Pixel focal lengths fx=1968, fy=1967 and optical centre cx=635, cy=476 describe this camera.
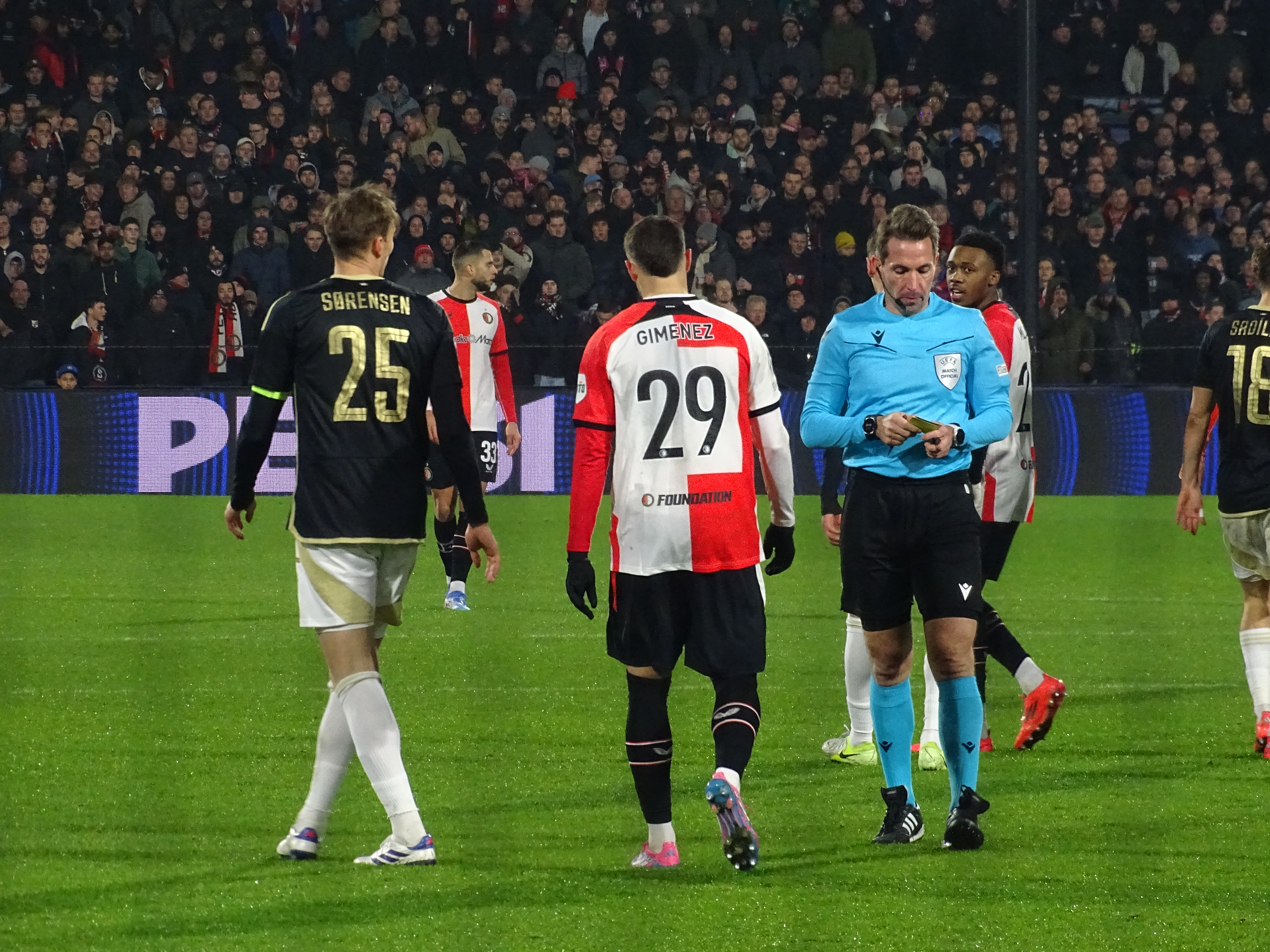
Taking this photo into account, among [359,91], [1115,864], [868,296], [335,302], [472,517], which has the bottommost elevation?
[1115,864]

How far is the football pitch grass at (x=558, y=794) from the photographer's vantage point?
14.6ft

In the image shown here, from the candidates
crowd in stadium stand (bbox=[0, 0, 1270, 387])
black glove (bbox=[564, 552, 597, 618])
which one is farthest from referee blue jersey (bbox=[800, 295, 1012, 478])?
crowd in stadium stand (bbox=[0, 0, 1270, 387])

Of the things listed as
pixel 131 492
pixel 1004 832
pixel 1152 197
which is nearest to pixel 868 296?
pixel 1152 197

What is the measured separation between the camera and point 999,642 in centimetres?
693

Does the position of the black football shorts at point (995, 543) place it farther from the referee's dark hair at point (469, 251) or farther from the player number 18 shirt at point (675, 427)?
the referee's dark hair at point (469, 251)

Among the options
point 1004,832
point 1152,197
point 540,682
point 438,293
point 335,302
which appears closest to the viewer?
point 335,302

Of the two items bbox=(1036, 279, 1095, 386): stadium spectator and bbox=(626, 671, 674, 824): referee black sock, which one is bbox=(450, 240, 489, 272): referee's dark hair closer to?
bbox=(626, 671, 674, 824): referee black sock

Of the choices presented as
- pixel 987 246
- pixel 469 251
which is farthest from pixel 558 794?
pixel 469 251

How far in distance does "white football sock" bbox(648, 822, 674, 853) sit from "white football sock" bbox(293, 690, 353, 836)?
2.62 feet

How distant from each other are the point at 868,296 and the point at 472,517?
1493 centimetres

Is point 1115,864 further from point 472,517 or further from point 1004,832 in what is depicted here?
point 472,517

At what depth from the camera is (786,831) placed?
5.48 metres

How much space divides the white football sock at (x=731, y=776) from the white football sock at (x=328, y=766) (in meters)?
0.95

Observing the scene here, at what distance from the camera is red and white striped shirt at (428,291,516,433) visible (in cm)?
1088
